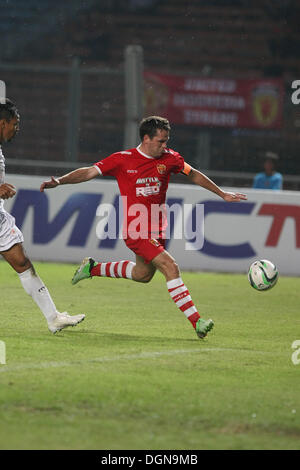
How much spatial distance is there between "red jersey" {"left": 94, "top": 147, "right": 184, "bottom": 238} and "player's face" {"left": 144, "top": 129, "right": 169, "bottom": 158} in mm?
78

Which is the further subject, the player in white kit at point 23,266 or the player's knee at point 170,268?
the player's knee at point 170,268

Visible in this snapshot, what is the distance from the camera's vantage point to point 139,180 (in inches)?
362

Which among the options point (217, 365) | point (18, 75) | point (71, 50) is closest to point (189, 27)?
point (71, 50)

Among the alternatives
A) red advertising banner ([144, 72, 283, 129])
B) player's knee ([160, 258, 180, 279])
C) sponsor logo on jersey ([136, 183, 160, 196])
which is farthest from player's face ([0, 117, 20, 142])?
red advertising banner ([144, 72, 283, 129])

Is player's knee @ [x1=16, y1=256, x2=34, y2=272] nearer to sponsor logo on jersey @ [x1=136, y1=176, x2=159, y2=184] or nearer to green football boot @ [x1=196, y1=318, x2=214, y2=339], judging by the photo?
sponsor logo on jersey @ [x1=136, y1=176, x2=159, y2=184]

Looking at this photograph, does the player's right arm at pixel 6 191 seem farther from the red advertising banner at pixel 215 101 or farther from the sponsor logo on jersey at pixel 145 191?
the red advertising banner at pixel 215 101

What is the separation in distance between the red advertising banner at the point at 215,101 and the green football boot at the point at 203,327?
1397 cm

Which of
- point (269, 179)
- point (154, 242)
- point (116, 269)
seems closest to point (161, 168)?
point (154, 242)

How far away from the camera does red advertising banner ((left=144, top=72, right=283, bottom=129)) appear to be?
872 inches

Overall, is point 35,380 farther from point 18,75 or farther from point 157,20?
point 157,20

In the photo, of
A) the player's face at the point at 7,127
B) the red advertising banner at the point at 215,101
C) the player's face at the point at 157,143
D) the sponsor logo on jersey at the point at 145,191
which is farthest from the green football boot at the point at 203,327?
the red advertising banner at the point at 215,101

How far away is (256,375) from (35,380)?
161 centimetres

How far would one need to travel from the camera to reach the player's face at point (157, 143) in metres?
9.05
